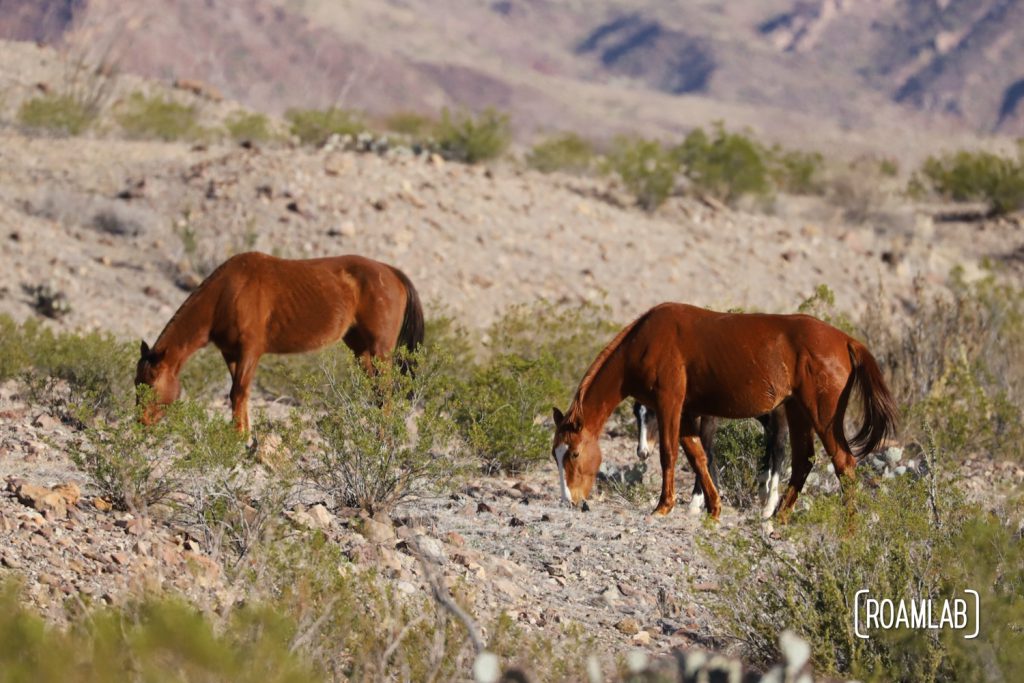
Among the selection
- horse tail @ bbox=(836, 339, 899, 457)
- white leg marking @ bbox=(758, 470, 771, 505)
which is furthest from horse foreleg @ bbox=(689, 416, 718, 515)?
horse tail @ bbox=(836, 339, 899, 457)

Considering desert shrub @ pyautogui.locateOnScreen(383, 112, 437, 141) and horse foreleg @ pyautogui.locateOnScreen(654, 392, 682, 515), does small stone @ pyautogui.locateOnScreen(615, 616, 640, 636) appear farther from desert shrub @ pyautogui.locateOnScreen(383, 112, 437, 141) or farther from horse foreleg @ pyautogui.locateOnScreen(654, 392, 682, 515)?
desert shrub @ pyautogui.locateOnScreen(383, 112, 437, 141)

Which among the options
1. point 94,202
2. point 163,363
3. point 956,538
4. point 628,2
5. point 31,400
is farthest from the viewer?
point 628,2

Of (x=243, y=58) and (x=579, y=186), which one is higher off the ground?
(x=579, y=186)

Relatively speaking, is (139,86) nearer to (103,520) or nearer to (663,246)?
(663,246)

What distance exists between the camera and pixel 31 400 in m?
12.1

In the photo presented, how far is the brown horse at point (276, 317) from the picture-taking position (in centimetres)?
1111

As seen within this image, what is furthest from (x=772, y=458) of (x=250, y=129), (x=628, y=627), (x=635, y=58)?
(x=635, y=58)

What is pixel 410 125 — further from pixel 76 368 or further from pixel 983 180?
pixel 76 368

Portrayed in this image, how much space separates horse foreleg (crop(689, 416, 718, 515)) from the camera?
9828 mm

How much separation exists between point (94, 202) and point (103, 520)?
1470 centimetres

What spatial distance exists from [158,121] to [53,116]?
8.48 feet

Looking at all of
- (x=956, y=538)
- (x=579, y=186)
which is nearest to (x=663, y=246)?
(x=579, y=186)

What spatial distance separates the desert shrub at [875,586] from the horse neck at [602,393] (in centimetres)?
221

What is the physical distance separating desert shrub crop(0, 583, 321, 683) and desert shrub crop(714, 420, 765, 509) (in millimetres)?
5694
